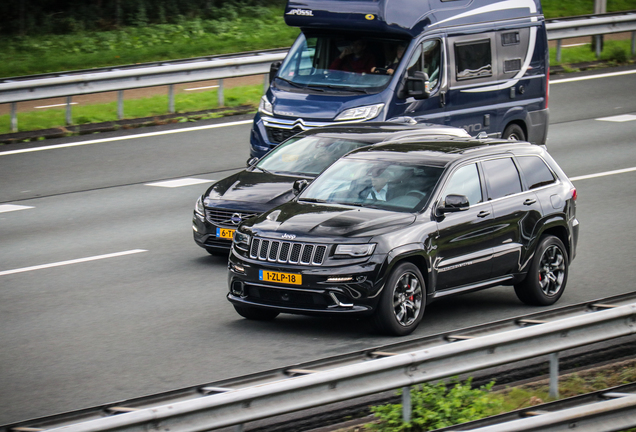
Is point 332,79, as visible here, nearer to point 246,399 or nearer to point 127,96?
point 127,96

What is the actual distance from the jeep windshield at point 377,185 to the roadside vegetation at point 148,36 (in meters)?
12.8

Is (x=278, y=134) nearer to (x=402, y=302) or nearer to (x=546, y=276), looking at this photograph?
(x=546, y=276)

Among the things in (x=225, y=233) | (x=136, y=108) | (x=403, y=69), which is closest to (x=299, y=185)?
(x=225, y=233)

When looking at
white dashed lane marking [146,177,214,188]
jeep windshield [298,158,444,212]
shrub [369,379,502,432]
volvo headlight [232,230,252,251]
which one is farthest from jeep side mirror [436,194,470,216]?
white dashed lane marking [146,177,214,188]

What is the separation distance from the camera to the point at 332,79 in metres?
16.3

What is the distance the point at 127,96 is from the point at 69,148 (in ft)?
17.3

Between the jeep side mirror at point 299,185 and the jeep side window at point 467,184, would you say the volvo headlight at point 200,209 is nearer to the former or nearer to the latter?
the jeep side mirror at point 299,185

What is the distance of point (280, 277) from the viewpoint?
30.8ft

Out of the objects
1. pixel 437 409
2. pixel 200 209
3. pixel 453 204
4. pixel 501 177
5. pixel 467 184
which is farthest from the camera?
pixel 200 209

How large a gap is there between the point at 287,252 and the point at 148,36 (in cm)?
2129

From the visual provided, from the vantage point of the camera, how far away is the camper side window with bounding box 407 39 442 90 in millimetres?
16172

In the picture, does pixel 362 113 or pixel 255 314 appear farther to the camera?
pixel 362 113

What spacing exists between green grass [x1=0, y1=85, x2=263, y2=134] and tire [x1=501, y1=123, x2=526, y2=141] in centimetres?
658

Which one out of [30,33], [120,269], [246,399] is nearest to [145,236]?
[120,269]
